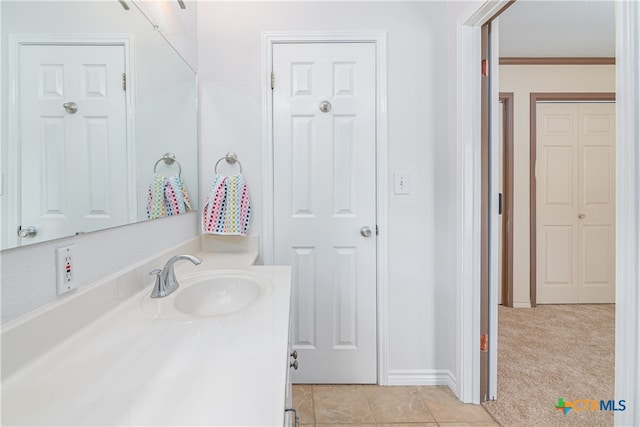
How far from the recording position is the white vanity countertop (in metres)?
0.52

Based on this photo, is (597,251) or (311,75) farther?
(597,251)

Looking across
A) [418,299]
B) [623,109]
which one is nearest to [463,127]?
[623,109]

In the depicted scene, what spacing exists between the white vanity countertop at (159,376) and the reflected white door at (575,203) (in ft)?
11.2

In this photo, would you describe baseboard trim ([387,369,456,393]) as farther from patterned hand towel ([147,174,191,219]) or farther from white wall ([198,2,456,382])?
patterned hand towel ([147,174,191,219])

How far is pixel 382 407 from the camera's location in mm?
1729

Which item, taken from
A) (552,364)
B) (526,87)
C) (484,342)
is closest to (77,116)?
(484,342)

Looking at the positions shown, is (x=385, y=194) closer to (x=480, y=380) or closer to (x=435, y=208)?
(x=435, y=208)

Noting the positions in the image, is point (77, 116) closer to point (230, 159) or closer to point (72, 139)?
point (72, 139)

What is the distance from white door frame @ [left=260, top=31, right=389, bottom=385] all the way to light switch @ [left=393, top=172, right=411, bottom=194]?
55 mm

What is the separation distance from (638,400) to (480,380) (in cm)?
100

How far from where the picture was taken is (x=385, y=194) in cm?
191

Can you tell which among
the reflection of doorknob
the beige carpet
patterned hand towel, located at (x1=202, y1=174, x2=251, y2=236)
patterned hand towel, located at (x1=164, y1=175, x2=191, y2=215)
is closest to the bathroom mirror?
the reflection of doorknob

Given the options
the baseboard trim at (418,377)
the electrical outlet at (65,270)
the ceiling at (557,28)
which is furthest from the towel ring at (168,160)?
the ceiling at (557,28)

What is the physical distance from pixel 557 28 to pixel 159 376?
343 cm
